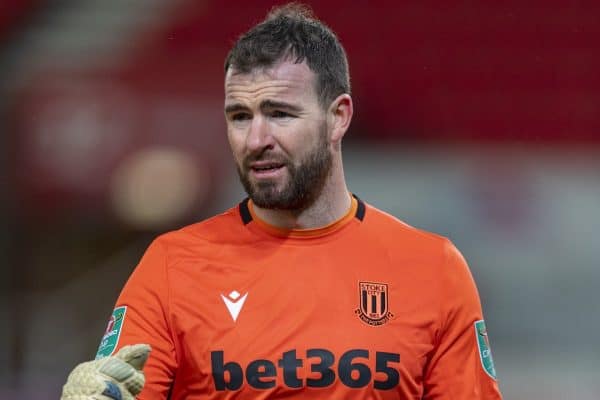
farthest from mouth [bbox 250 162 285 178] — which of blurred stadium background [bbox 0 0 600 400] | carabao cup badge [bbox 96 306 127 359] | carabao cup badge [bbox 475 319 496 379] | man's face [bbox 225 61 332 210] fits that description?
blurred stadium background [bbox 0 0 600 400]

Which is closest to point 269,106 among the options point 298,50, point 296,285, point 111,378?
point 298,50

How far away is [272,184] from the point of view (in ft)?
6.01

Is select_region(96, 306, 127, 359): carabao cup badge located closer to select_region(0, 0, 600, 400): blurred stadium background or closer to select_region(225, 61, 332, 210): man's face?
select_region(225, 61, 332, 210): man's face

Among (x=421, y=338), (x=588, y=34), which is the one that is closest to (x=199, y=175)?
(x=588, y=34)

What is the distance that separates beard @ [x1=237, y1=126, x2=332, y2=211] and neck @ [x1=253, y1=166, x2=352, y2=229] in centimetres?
3

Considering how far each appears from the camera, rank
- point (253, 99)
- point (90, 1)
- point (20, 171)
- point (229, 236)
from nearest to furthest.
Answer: point (253, 99), point (229, 236), point (20, 171), point (90, 1)

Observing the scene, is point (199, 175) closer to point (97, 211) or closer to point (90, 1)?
point (97, 211)

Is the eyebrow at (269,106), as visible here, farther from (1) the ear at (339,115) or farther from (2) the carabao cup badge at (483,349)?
(2) the carabao cup badge at (483,349)

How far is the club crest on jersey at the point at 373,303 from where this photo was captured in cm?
185

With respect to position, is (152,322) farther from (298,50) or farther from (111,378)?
(298,50)

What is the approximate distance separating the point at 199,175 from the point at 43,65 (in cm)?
79

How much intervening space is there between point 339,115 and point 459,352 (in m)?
0.54

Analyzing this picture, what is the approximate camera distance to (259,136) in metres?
1.78

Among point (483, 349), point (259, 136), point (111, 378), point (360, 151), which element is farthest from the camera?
point (360, 151)
